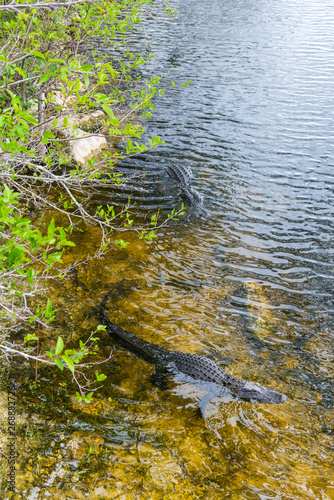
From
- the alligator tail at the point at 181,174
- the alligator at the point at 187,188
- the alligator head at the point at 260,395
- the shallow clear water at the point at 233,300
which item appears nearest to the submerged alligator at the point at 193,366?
the alligator head at the point at 260,395

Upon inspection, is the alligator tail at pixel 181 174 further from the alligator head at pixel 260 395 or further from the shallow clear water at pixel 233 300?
the alligator head at pixel 260 395

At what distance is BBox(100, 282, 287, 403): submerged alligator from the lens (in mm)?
4676

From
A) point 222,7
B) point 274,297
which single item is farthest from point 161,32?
point 274,297

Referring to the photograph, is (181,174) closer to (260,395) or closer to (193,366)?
(193,366)

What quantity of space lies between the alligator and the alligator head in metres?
4.30

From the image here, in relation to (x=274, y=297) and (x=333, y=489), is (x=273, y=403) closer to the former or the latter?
(x=333, y=489)

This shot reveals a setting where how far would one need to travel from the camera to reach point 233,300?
621cm

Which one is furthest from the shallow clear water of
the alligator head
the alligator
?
the alligator

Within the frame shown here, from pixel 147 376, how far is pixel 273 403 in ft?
5.23

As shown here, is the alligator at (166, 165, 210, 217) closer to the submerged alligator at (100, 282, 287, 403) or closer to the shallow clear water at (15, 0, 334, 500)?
the shallow clear water at (15, 0, 334, 500)

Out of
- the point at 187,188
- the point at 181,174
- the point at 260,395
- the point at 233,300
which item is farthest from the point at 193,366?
the point at 181,174

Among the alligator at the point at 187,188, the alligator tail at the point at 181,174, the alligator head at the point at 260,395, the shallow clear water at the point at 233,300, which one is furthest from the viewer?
the alligator tail at the point at 181,174

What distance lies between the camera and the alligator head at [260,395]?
15.3 feet

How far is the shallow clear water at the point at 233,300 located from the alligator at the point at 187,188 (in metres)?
0.25
